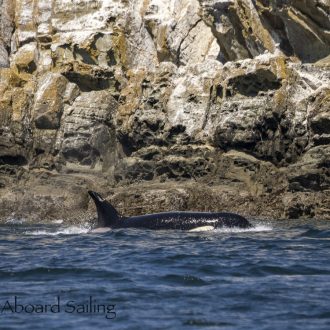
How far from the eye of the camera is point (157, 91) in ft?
117

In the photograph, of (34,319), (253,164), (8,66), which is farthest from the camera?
(8,66)

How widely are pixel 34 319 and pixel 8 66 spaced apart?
3161 cm

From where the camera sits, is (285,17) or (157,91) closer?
(285,17)

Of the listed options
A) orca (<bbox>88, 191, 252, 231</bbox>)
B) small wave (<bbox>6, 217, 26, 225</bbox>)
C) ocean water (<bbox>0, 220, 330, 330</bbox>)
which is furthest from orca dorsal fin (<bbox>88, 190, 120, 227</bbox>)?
small wave (<bbox>6, 217, 26, 225</bbox>)

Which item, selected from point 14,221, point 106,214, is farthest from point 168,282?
point 14,221

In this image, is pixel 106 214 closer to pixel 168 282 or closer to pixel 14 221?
pixel 168 282

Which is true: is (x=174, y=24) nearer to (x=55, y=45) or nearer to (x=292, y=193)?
(x=55, y=45)

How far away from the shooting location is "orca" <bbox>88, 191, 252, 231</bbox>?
21.6 meters

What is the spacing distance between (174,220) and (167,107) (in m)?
13.5

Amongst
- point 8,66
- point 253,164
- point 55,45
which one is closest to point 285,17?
point 253,164

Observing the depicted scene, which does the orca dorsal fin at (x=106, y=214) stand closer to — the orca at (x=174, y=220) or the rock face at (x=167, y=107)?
the orca at (x=174, y=220)

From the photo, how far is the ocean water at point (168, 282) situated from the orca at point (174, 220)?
1.16m

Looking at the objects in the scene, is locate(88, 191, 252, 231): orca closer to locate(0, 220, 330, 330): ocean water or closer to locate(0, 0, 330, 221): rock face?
locate(0, 220, 330, 330): ocean water

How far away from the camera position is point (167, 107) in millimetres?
35062
